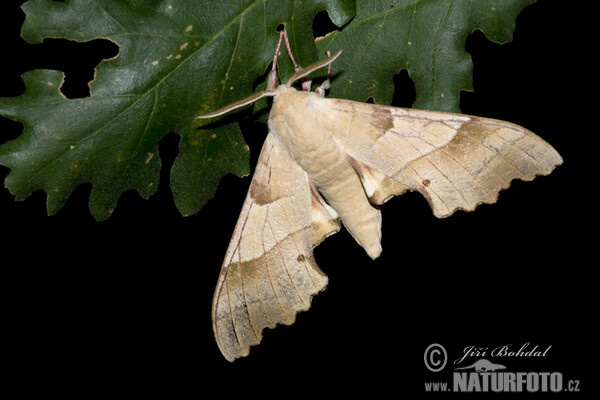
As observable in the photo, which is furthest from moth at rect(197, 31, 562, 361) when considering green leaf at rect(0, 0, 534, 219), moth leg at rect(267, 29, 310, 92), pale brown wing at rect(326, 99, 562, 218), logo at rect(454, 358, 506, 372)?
logo at rect(454, 358, 506, 372)

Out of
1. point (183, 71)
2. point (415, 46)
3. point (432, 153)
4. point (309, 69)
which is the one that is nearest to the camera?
point (309, 69)

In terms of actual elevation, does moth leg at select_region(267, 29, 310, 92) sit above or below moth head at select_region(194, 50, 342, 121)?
above

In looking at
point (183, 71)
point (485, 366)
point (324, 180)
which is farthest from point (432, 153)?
point (485, 366)

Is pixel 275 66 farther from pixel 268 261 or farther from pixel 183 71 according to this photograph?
pixel 268 261

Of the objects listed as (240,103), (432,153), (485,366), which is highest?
(240,103)

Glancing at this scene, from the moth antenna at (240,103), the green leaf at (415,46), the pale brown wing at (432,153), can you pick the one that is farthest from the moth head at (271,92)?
the green leaf at (415,46)

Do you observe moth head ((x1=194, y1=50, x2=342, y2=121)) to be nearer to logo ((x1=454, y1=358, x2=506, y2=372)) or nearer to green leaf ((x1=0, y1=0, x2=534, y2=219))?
green leaf ((x1=0, y1=0, x2=534, y2=219))

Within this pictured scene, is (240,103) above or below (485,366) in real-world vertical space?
above
